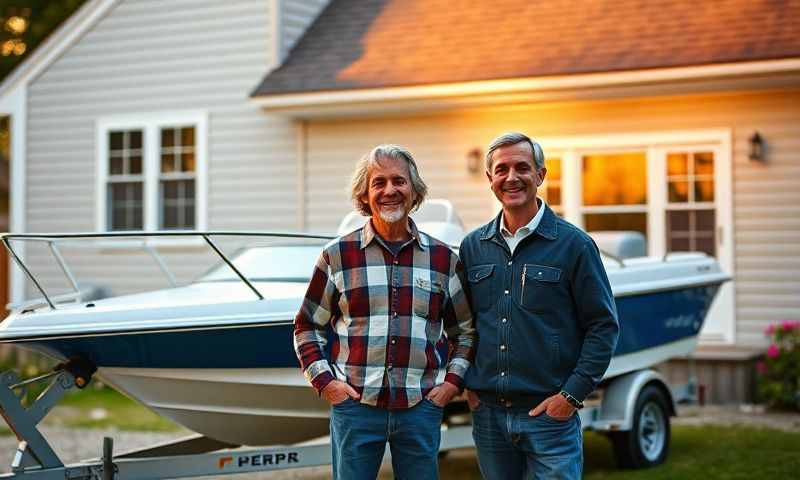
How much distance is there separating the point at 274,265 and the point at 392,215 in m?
3.42

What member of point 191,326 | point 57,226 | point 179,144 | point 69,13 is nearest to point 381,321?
point 191,326

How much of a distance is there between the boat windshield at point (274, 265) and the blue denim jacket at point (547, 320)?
10.4 feet

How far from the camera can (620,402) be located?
7797mm

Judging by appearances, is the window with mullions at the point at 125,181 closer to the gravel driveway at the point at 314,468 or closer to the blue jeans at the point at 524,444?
the gravel driveway at the point at 314,468

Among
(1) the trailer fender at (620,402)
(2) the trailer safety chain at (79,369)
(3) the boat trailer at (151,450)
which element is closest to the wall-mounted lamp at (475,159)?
(1) the trailer fender at (620,402)

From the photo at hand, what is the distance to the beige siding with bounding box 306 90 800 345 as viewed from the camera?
11164mm

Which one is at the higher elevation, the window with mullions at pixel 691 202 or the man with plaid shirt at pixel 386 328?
the window with mullions at pixel 691 202

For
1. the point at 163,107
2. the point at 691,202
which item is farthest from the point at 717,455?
the point at 163,107

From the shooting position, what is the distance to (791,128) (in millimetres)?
11117

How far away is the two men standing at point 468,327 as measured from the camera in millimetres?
4039

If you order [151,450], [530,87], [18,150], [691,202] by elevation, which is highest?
[530,87]

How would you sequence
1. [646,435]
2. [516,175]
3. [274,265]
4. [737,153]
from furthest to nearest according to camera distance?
1. [737,153]
2. [646,435]
3. [274,265]
4. [516,175]

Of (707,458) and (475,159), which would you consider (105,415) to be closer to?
(475,159)

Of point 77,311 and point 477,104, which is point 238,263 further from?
point 477,104
